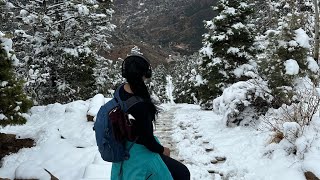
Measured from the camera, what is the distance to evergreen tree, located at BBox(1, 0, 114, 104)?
1427cm

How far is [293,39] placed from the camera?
388 inches

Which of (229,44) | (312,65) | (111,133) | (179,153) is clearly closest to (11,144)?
(179,153)

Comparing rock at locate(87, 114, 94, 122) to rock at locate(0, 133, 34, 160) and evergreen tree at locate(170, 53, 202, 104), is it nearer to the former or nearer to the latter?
rock at locate(0, 133, 34, 160)

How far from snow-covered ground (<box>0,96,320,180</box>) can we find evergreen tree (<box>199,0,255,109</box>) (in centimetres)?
638

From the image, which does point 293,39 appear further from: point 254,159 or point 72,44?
point 72,44

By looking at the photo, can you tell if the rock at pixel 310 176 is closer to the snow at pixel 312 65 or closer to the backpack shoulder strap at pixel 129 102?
the backpack shoulder strap at pixel 129 102

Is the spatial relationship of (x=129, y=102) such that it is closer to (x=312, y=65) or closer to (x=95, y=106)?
(x=95, y=106)

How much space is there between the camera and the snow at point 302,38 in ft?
31.4

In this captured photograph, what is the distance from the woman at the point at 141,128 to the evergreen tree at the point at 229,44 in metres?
14.0

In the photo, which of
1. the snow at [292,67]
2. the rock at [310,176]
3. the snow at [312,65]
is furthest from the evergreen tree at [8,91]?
the snow at [312,65]

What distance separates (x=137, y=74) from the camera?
3021mm

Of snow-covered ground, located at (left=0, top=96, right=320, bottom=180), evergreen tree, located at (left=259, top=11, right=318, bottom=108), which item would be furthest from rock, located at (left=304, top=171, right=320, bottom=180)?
evergreen tree, located at (left=259, top=11, right=318, bottom=108)

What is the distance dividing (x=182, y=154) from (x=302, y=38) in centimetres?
458

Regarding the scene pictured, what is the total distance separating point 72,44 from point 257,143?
10.6 meters
